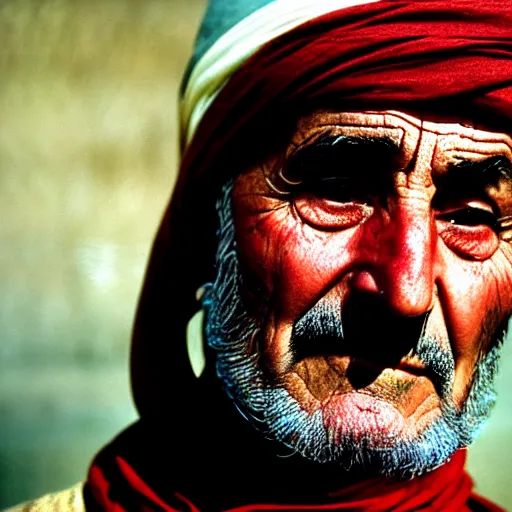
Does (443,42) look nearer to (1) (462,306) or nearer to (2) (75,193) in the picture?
(1) (462,306)

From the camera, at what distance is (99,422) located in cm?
515

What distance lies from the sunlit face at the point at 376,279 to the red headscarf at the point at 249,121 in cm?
8

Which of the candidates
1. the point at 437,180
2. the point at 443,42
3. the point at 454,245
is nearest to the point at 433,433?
the point at 454,245

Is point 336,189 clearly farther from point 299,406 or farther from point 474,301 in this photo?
point 299,406

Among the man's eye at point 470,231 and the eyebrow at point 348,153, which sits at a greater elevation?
the eyebrow at point 348,153

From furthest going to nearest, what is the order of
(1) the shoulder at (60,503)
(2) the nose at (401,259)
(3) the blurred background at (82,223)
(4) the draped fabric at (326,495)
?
1. (3) the blurred background at (82,223)
2. (1) the shoulder at (60,503)
3. (4) the draped fabric at (326,495)
4. (2) the nose at (401,259)

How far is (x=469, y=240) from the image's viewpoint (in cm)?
181

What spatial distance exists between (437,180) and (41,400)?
409cm

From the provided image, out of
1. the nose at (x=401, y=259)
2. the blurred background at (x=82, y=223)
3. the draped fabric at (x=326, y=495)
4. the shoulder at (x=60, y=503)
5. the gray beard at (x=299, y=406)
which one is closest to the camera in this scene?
the nose at (x=401, y=259)

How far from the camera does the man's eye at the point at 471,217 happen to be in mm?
1795

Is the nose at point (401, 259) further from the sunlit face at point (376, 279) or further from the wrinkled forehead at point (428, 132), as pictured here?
the wrinkled forehead at point (428, 132)

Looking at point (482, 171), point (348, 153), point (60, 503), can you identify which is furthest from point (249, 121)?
point (60, 503)

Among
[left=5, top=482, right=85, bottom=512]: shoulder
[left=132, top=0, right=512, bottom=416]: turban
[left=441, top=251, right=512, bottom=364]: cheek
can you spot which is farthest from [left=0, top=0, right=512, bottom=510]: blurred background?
[left=441, top=251, right=512, bottom=364]: cheek

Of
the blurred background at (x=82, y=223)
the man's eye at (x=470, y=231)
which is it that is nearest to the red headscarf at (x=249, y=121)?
the man's eye at (x=470, y=231)
